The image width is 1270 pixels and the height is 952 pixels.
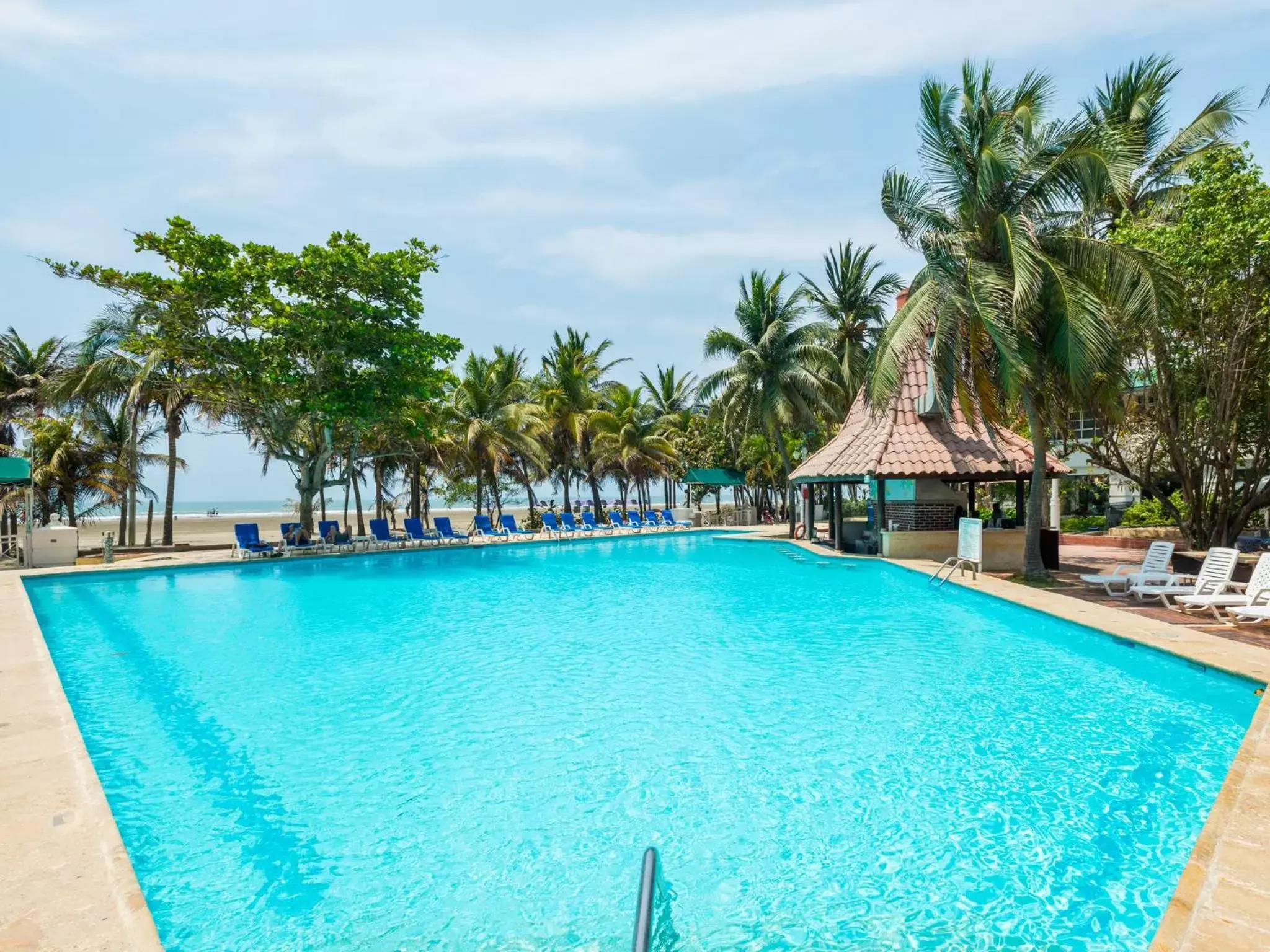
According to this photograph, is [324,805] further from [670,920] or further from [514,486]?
[514,486]

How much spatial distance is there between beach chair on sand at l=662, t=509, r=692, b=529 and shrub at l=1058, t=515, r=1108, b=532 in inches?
556

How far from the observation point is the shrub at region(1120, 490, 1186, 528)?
22359 millimetres

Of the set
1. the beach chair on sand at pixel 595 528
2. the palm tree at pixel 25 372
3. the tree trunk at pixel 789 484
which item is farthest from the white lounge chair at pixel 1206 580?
the palm tree at pixel 25 372

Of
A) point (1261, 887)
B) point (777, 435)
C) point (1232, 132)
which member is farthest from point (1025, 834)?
point (777, 435)

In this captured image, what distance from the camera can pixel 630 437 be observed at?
110ft

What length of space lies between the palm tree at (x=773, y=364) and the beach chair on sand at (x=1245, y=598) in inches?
630

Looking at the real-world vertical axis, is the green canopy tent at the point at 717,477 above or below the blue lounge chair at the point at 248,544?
above

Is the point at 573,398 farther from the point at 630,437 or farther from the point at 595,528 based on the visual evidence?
the point at 595,528

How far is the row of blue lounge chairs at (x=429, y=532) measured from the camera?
20484 millimetres

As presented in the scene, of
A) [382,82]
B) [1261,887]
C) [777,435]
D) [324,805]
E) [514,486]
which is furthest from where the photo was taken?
[514,486]

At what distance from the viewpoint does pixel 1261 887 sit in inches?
122

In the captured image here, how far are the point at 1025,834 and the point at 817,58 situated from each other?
9.88 m

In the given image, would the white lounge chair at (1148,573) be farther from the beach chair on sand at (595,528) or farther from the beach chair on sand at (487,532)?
the beach chair on sand at (595,528)

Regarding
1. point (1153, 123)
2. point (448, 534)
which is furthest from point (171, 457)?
point (1153, 123)
